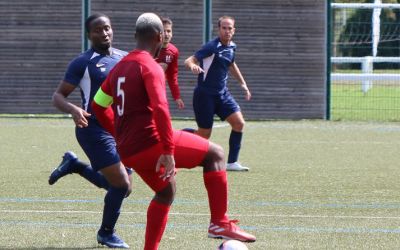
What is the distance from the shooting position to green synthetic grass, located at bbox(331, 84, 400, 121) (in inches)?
974

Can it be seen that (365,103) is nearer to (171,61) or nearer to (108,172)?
(171,61)

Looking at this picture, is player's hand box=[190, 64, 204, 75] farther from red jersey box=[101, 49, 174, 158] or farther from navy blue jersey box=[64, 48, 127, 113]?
red jersey box=[101, 49, 174, 158]

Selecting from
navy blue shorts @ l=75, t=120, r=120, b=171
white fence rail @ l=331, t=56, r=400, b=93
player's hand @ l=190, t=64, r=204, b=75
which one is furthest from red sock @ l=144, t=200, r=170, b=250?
white fence rail @ l=331, t=56, r=400, b=93

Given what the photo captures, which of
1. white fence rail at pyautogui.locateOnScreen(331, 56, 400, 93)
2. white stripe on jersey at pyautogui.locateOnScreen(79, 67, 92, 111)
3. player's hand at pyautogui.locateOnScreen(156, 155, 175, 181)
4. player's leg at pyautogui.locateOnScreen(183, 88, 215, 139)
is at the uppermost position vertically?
white stripe on jersey at pyautogui.locateOnScreen(79, 67, 92, 111)

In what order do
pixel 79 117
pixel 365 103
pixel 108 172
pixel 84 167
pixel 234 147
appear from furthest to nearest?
1. pixel 365 103
2. pixel 234 147
3. pixel 84 167
4. pixel 108 172
5. pixel 79 117

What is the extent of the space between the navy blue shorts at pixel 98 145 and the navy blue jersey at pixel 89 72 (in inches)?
8.1

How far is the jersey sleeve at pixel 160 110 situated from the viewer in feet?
23.6

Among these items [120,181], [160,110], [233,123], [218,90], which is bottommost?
[233,123]

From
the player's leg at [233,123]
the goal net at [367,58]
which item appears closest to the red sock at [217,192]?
the player's leg at [233,123]

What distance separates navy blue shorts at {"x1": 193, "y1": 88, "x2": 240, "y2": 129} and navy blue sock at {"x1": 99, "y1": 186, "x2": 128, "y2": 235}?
6189 millimetres

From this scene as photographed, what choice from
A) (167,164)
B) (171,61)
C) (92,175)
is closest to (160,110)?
(167,164)

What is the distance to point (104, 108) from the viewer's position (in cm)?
824

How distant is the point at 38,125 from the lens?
2222 centimetres

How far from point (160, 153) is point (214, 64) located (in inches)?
300
